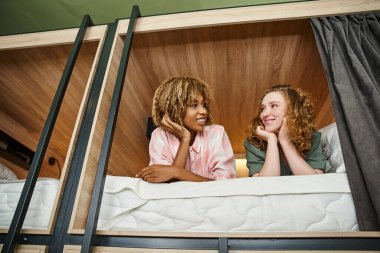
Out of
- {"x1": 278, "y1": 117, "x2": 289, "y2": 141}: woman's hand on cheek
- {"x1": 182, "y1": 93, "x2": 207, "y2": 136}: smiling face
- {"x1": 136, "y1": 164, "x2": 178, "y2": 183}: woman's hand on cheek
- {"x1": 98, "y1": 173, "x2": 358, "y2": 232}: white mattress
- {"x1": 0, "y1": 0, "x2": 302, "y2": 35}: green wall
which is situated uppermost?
{"x1": 0, "y1": 0, "x2": 302, "y2": 35}: green wall

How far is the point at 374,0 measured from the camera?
42.9 inches

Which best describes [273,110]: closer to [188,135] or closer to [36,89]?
[188,135]

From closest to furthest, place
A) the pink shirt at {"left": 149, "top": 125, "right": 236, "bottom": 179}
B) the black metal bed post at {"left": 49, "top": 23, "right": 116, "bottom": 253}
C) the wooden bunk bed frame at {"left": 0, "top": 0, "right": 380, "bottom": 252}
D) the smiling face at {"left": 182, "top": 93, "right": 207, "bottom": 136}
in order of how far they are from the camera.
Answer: the wooden bunk bed frame at {"left": 0, "top": 0, "right": 380, "bottom": 252}
the black metal bed post at {"left": 49, "top": 23, "right": 116, "bottom": 253}
the pink shirt at {"left": 149, "top": 125, "right": 236, "bottom": 179}
the smiling face at {"left": 182, "top": 93, "right": 207, "bottom": 136}

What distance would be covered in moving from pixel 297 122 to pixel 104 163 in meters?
0.82

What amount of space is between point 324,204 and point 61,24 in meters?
1.57

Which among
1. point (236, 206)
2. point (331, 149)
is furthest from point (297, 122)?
point (236, 206)

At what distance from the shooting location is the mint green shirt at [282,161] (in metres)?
1.09

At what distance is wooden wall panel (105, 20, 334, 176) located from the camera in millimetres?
1309

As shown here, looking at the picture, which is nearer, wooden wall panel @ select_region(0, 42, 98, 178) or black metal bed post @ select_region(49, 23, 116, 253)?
black metal bed post @ select_region(49, 23, 116, 253)

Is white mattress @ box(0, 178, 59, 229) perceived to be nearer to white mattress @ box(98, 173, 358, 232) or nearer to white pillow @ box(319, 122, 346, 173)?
white mattress @ box(98, 173, 358, 232)

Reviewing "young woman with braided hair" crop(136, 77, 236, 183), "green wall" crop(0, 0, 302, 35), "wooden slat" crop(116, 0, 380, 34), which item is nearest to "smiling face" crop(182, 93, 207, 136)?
"young woman with braided hair" crop(136, 77, 236, 183)

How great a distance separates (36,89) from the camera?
66.9 inches

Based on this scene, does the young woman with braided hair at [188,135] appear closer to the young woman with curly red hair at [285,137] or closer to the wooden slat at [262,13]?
the young woman with curly red hair at [285,137]

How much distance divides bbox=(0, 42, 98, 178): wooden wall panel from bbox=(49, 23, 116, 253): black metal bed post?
1.02 feet
